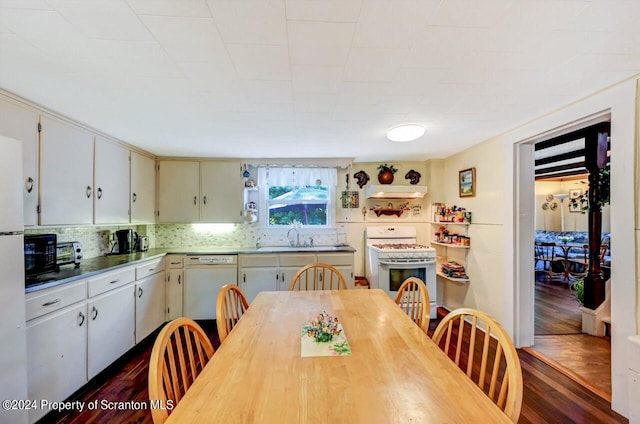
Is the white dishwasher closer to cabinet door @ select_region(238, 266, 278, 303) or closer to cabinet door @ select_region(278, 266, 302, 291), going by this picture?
cabinet door @ select_region(238, 266, 278, 303)

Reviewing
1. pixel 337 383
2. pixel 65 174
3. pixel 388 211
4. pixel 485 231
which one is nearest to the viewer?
pixel 337 383

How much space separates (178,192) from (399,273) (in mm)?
3067

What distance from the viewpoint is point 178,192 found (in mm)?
3535

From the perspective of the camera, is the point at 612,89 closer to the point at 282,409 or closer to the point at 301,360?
the point at 301,360

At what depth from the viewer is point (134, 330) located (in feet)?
8.56

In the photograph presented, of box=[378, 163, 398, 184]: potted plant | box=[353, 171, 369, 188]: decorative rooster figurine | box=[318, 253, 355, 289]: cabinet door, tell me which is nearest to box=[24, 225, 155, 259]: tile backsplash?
box=[318, 253, 355, 289]: cabinet door

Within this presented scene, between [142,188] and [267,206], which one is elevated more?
[142,188]

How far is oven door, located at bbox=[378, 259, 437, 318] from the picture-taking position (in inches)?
127

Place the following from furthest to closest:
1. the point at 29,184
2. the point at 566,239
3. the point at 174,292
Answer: the point at 566,239 < the point at 174,292 < the point at 29,184

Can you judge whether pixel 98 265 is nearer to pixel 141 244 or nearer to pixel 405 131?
pixel 141 244

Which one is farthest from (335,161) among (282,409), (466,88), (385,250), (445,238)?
(282,409)

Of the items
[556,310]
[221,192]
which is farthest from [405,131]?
[556,310]

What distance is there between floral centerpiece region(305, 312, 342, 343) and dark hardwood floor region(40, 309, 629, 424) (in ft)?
4.58

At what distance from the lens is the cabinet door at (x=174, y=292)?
3.22m
